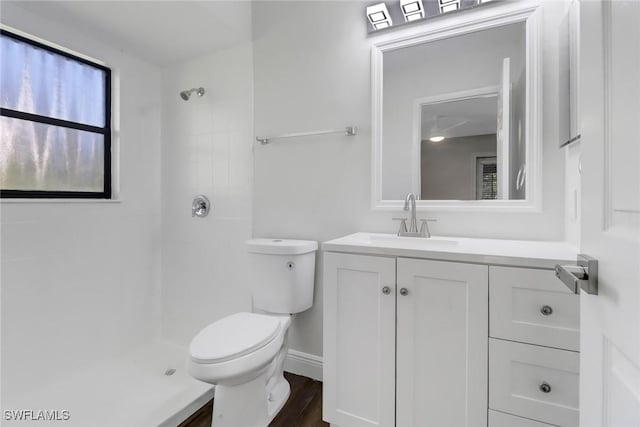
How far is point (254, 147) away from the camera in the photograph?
1989mm

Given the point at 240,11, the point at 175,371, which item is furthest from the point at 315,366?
the point at 240,11

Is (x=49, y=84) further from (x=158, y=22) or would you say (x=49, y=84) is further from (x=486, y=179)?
(x=486, y=179)

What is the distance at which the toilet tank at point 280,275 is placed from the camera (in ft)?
5.29

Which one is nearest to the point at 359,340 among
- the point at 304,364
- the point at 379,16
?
the point at 304,364

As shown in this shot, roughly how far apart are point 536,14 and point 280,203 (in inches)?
61.4

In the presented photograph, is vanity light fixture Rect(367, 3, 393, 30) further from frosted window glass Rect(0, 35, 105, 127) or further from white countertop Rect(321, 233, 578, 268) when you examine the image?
frosted window glass Rect(0, 35, 105, 127)

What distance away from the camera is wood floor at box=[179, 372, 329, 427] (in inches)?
57.4

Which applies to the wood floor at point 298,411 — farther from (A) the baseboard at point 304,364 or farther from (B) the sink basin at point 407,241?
(B) the sink basin at point 407,241

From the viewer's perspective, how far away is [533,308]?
0.97m

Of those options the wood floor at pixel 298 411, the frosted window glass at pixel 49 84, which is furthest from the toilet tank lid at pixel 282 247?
the frosted window glass at pixel 49 84

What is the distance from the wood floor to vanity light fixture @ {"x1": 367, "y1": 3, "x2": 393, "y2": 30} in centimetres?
202

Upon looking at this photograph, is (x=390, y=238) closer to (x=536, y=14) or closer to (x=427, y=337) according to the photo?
(x=427, y=337)

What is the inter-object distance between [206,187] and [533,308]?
1.97 metres

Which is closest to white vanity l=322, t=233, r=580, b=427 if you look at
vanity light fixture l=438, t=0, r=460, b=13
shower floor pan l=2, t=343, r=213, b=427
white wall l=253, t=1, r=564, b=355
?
white wall l=253, t=1, r=564, b=355
